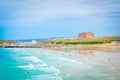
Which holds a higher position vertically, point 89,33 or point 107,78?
point 89,33

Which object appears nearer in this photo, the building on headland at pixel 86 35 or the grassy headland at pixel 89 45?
the grassy headland at pixel 89 45

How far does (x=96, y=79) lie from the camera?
33.7 feet

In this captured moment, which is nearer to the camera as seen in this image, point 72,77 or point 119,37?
point 72,77

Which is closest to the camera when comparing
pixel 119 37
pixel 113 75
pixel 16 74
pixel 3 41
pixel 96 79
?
pixel 96 79

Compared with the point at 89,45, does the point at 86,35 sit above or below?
above

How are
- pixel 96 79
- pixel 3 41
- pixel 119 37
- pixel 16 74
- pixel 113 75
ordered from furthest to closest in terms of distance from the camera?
1. pixel 3 41
2. pixel 119 37
3. pixel 16 74
4. pixel 113 75
5. pixel 96 79

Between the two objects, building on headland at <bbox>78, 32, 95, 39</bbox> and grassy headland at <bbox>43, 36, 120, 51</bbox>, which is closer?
grassy headland at <bbox>43, 36, 120, 51</bbox>

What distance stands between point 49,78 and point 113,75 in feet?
8.02

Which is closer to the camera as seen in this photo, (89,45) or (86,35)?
(89,45)

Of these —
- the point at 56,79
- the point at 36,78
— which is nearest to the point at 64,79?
the point at 56,79

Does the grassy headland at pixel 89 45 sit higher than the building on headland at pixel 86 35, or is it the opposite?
the building on headland at pixel 86 35

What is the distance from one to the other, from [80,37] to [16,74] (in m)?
36.4

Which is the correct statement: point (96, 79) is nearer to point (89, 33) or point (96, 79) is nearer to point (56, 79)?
point (56, 79)

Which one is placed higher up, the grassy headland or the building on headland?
the building on headland
